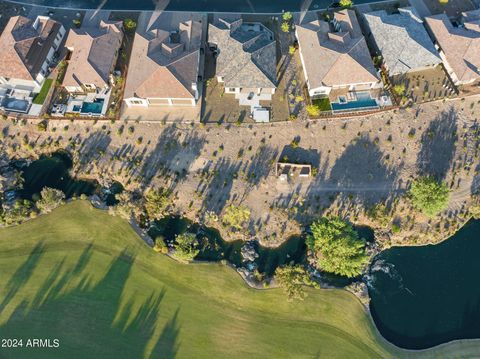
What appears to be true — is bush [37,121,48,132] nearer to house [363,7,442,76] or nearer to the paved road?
the paved road

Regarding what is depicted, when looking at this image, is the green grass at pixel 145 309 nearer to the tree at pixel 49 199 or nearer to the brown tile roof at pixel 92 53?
the tree at pixel 49 199

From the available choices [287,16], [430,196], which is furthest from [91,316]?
[287,16]

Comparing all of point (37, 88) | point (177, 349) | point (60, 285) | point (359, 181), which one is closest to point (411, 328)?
point (359, 181)

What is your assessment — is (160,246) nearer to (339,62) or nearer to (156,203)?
(156,203)

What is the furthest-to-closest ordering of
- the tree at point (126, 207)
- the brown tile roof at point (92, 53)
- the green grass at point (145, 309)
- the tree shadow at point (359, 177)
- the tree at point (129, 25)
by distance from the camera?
the tree at point (129, 25) → the brown tile roof at point (92, 53) → the tree shadow at point (359, 177) → the tree at point (126, 207) → the green grass at point (145, 309)

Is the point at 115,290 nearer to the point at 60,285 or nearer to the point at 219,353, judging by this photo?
the point at 60,285

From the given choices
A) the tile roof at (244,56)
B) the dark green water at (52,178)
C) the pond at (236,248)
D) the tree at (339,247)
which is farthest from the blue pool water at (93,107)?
the tree at (339,247)

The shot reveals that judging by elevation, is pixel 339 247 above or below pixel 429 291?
above
